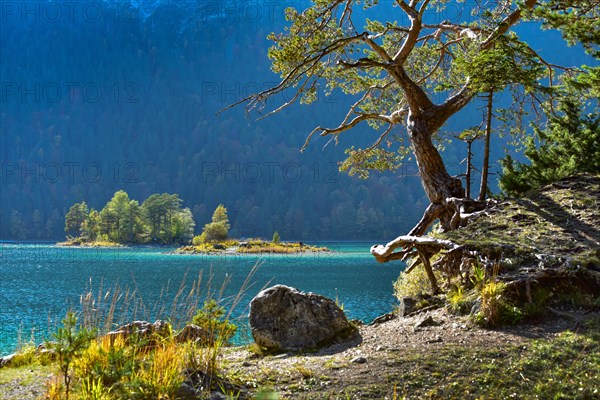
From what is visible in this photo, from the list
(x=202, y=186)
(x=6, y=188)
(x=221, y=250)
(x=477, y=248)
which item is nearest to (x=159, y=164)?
(x=202, y=186)

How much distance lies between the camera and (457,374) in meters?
5.35

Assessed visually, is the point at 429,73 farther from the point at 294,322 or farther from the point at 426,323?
the point at 294,322

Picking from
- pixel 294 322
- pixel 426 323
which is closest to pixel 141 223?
pixel 294 322

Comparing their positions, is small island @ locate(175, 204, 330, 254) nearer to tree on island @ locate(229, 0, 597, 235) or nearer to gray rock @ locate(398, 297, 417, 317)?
tree on island @ locate(229, 0, 597, 235)

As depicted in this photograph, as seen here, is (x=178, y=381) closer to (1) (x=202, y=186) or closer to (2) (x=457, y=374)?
(2) (x=457, y=374)

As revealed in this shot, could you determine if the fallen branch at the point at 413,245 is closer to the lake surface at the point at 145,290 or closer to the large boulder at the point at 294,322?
the lake surface at the point at 145,290

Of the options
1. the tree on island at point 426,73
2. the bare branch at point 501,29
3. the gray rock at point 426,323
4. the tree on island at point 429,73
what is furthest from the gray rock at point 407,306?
the bare branch at point 501,29

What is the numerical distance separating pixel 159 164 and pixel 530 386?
198083mm

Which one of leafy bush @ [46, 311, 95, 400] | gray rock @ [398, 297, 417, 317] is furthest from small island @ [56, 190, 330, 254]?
leafy bush @ [46, 311, 95, 400]

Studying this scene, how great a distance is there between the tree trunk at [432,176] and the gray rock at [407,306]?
9.59 ft

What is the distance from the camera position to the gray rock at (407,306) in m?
8.84

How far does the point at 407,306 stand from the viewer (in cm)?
890

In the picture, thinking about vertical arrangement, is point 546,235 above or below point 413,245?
above

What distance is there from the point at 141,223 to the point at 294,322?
9163cm
